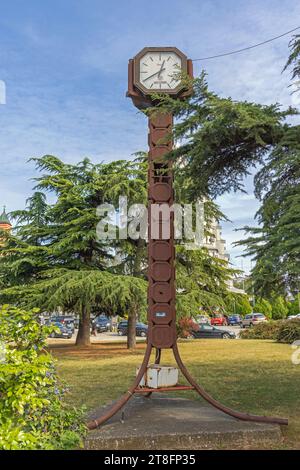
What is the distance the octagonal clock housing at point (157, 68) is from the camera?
288 inches

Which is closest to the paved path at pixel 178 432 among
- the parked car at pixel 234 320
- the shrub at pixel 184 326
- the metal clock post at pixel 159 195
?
the metal clock post at pixel 159 195

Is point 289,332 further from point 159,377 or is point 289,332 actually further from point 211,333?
point 159,377

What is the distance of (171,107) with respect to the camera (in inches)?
228

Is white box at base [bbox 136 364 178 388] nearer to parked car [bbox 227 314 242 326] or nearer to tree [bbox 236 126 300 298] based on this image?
tree [bbox 236 126 300 298]

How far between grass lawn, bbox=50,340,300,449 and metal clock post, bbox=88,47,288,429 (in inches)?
55.9

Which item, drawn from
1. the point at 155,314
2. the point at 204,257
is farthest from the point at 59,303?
the point at 155,314

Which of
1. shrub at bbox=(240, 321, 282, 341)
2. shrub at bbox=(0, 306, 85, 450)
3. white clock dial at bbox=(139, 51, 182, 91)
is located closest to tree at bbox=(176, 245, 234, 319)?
shrub at bbox=(240, 321, 282, 341)

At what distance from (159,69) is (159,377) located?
506 cm

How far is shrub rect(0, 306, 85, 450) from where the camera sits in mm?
3219

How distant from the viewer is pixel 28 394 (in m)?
3.27

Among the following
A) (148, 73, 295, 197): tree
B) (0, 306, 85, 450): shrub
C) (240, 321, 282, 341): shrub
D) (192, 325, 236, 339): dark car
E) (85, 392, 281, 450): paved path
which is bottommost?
(192, 325, 236, 339): dark car

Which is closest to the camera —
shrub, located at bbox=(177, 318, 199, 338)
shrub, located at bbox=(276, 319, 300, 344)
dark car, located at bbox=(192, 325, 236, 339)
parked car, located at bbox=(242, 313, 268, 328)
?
shrub, located at bbox=(276, 319, 300, 344)

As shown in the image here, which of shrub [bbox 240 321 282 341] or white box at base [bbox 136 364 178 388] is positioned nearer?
white box at base [bbox 136 364 178 388]
